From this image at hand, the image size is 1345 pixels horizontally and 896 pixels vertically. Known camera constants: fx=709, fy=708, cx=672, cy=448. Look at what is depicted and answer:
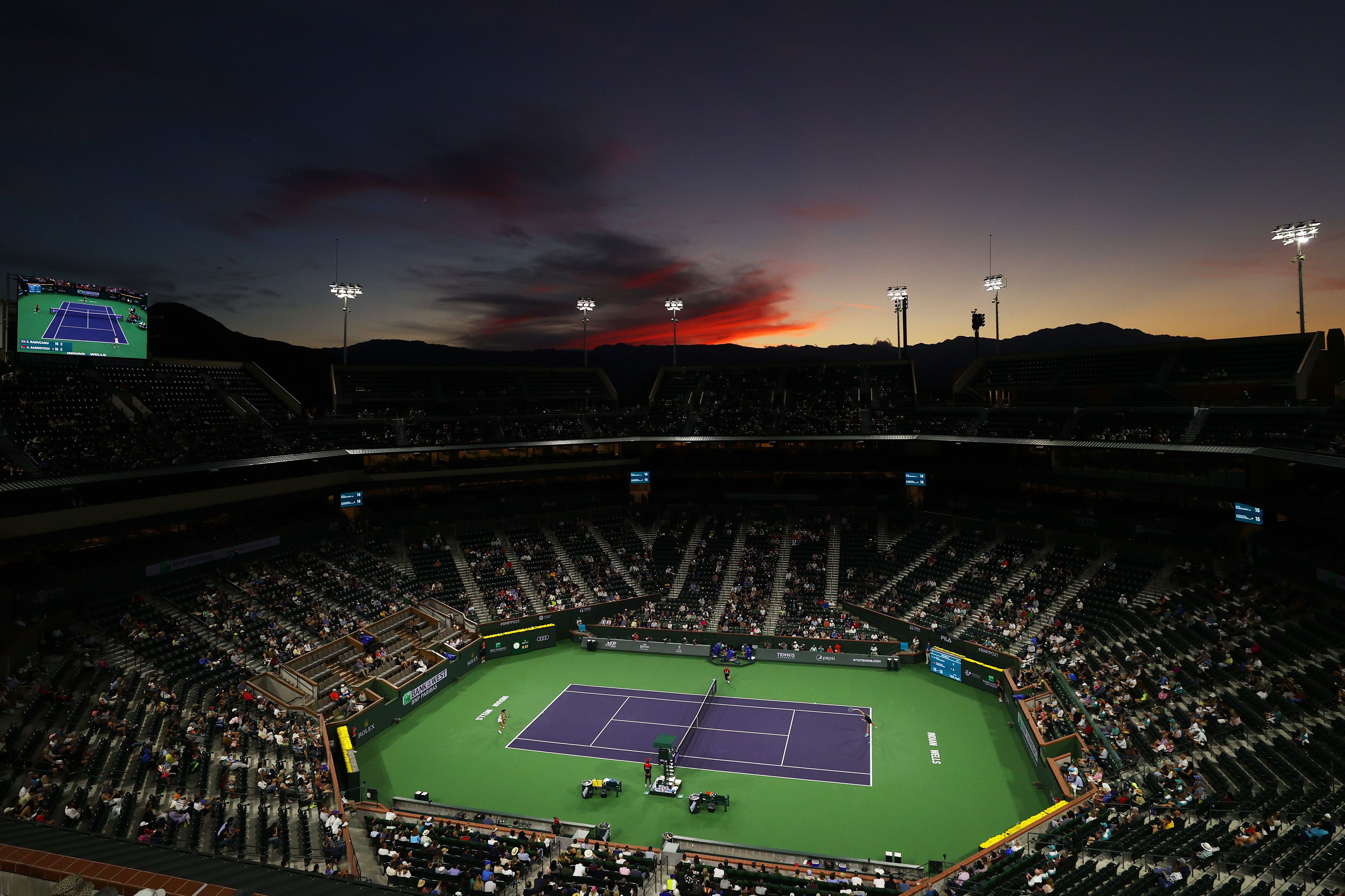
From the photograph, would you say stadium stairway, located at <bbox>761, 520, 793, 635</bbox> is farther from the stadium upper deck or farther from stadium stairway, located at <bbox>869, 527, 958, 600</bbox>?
the stadium upper deck

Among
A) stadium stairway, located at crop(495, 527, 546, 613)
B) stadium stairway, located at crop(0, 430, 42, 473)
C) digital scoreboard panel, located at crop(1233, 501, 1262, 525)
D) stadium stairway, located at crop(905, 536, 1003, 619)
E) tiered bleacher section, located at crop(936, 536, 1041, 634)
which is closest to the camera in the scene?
Result: stadium stairway, located at crop(0, 430, 42, 473)

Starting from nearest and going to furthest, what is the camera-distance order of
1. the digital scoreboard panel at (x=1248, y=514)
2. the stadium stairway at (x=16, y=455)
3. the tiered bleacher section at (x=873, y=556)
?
the stadium stairway at (x=16, y=455)
the digital scoreboard panel at (x=1248, y=514)
the tiered bleacher section at (x=873, y=556)

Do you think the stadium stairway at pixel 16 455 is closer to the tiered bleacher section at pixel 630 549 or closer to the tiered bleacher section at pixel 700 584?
the tiered bleacher section at pixel 700 584

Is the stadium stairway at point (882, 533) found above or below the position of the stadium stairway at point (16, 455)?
below

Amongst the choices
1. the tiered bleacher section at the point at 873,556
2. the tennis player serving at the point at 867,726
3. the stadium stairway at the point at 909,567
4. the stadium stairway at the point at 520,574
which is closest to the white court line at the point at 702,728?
the tennis player serving at the point at 867,726

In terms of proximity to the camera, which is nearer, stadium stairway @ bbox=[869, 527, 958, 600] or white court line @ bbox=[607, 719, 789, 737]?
white court line @ bbox=[607, 719, 789, 737]

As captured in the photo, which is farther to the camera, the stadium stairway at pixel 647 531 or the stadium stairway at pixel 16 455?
the stadium stairway at pixel 647 531

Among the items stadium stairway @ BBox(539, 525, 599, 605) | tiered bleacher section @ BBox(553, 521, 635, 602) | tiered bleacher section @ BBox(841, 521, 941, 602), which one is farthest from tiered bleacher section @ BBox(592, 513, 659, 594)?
tiered bleacher section @ BBox(841, 521, 941, 602)
